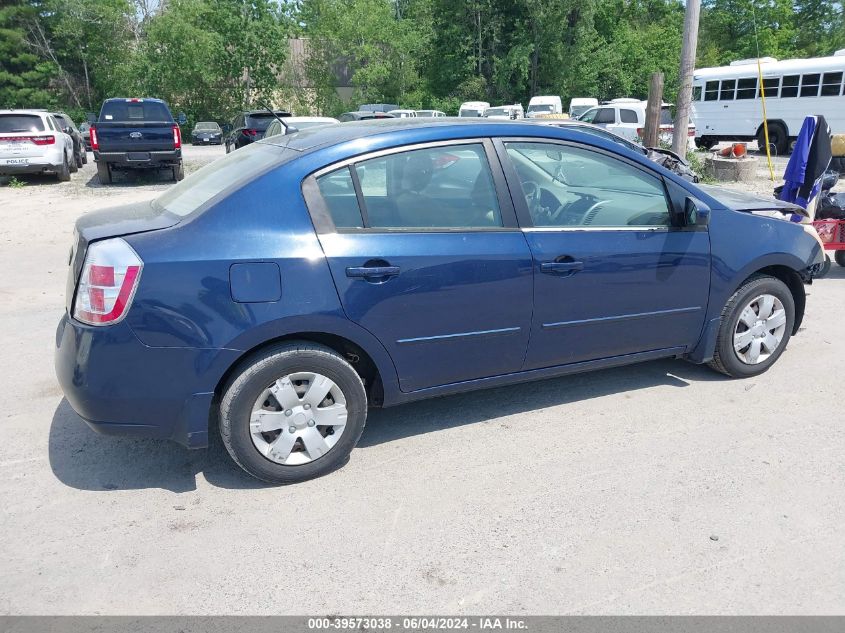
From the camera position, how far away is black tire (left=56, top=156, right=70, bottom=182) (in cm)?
1743

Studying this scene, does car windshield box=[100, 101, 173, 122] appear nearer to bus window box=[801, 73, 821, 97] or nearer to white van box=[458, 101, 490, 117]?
white van box=[458, 101, 490, 117]

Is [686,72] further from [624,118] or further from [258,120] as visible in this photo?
[258,120]

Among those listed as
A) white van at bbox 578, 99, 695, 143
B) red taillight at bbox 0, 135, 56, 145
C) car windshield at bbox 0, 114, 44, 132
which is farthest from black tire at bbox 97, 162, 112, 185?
white van at bbox 578, 99, 695, 143

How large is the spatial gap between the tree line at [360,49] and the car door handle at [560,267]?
122 feet

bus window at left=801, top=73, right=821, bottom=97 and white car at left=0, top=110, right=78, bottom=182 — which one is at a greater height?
bus window at left=801, top=73, right=821, bottom=97

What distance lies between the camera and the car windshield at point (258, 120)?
70.3 feet

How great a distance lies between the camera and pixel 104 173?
1686cm

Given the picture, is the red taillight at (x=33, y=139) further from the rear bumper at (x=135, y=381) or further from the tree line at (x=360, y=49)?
the tree line at (x=360, y=49)

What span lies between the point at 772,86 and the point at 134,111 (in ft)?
63.1

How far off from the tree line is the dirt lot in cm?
3714

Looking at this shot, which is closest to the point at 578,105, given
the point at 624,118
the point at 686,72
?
the point at 624,118
